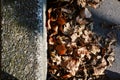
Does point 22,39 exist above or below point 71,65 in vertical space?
above

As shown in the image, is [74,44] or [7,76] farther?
[74,44]

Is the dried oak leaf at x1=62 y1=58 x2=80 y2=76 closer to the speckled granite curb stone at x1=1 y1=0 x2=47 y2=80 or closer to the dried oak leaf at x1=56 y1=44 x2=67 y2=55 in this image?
the dried oak leaf at x1=56 y1=44 x2=67 y2=55

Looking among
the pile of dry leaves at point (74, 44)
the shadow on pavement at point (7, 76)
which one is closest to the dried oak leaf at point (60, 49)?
the pile of dry leaves at point (74, 44)

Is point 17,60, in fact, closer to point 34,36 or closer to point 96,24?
point 34,36

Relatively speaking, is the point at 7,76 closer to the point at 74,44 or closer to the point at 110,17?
the point at 74,44

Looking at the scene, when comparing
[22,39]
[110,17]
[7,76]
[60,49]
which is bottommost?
[7,76]

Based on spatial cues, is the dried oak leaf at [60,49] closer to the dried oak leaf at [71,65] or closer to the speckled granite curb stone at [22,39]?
the dried oak leaf at [71,65]

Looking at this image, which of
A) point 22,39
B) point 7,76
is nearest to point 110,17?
point 22,39
